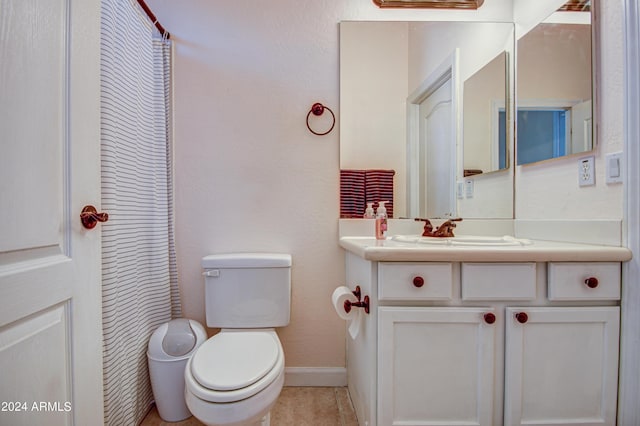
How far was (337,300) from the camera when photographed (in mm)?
1303

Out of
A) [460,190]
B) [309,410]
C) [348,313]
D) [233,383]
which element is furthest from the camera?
[460,190]

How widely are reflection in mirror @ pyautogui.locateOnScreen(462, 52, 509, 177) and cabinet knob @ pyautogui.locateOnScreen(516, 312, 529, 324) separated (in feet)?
2.74

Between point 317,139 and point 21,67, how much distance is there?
4.21ft

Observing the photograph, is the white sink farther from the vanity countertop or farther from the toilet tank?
the toilet tank

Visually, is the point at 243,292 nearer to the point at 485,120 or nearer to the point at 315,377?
the point at 315,377

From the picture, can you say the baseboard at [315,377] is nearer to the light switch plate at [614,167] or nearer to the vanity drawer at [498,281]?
the vanity drawer at [498,281]

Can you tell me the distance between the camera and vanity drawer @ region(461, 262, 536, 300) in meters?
1.12

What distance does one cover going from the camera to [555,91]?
1.47 metres

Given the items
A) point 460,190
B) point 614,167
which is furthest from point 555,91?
point 460,190

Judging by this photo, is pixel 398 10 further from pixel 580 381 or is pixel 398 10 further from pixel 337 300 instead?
pixel 580 381

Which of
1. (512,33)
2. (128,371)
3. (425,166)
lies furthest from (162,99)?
(512,33)

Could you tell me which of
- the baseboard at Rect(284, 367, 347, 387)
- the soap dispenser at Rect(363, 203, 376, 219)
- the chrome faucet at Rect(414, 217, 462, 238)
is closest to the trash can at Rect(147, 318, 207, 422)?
the baseboard at Rect(284, 367, 347, 387)

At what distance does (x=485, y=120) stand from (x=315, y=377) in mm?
1659

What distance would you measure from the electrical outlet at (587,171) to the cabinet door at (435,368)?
2.22 ft
